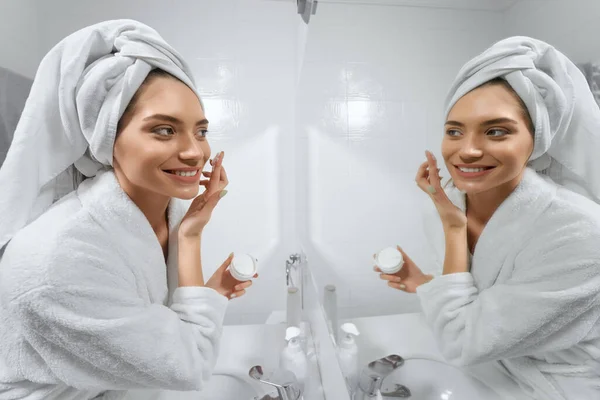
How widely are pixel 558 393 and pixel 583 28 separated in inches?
11.8

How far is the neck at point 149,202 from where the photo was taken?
66 centimetres

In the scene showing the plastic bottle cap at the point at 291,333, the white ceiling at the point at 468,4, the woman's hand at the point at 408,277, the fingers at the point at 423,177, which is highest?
the white ceiling at the point at 468,4

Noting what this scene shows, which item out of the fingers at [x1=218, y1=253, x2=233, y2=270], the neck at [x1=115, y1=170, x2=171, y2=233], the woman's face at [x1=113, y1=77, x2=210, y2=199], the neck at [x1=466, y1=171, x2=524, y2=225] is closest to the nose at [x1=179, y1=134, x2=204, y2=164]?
the woman's face at [x1=113, y1=77, x2=210, y2=199]

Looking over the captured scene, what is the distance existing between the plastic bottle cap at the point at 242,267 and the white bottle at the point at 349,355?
0.84ft

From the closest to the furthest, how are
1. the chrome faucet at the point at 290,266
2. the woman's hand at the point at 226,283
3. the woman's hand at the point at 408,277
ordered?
the woman's hand at the point at 408,277, the woman's hand at the point at 226,283, the chrome faucet at the point at 290,266

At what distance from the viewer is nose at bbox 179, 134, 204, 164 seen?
0.65 metres

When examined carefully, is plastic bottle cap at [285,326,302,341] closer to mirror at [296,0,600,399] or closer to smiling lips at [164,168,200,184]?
mirror at [296,0,600,399]

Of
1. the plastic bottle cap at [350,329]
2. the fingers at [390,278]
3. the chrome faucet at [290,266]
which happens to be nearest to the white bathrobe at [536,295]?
the fingers at [390,278]

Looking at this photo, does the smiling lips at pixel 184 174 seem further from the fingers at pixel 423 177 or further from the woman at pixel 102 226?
the fingers at pixel 423 177

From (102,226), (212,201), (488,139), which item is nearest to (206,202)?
(212,201)

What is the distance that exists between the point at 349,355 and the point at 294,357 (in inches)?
10.8

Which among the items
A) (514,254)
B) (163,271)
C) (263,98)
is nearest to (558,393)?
(514,254)

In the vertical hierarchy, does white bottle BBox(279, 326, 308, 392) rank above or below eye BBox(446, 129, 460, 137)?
below

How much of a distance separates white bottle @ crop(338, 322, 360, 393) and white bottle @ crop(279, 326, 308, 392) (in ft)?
0.66
